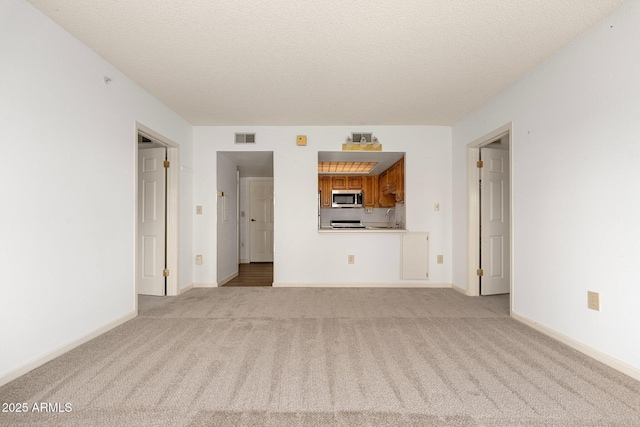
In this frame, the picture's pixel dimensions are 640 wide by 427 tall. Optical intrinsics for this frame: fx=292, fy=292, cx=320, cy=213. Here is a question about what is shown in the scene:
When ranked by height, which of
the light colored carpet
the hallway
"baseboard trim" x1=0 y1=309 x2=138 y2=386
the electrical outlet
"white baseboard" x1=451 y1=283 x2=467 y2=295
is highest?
the electrical outlet

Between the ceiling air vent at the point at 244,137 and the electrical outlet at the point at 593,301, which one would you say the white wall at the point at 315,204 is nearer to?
the ceiling air vent at the point at 244,137

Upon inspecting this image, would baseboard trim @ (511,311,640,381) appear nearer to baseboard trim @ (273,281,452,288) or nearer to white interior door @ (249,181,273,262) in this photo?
baseboard trim @ (273,281,452,288)

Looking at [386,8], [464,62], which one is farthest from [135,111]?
[464,62]

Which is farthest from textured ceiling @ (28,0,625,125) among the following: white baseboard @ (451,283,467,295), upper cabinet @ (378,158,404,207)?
white baseboard @ (451,283,467,295)

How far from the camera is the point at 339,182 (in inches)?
271

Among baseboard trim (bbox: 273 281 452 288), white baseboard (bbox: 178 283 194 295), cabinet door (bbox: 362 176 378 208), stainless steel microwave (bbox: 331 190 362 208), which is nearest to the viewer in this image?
white baseboard (bbox: 178 283 194 295)

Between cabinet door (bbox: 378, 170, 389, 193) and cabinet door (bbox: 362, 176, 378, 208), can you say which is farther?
cabinet door (bbox: 362, 176, 378, 208)

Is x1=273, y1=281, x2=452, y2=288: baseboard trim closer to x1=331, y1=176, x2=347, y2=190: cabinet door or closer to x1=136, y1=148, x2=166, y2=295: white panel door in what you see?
x1=136, y1=148, x2=166, y2=295: white panel door

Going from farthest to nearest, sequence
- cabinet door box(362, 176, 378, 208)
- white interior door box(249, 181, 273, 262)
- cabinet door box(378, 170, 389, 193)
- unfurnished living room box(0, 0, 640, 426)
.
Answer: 1. white interior door box(249, 181, 273, 262)
2. cabinet door box(362, 176, 378, 208)
3. cabinet door box(378, 170, 389, 193)
4. unfurnished living room box(0, 0, 640, 426)

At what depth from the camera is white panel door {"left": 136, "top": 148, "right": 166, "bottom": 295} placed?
13.3 ft

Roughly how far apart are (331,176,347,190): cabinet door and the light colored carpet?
4.10m

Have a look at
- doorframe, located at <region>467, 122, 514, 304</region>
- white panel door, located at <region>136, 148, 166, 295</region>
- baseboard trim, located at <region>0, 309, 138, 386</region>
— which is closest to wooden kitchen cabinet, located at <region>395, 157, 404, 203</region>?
doorframe, located at <region>467, 122, 514, 304</region>

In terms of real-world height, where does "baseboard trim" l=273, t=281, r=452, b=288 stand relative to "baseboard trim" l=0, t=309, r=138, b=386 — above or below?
below

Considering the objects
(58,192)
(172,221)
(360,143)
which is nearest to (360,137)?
(360,143)
